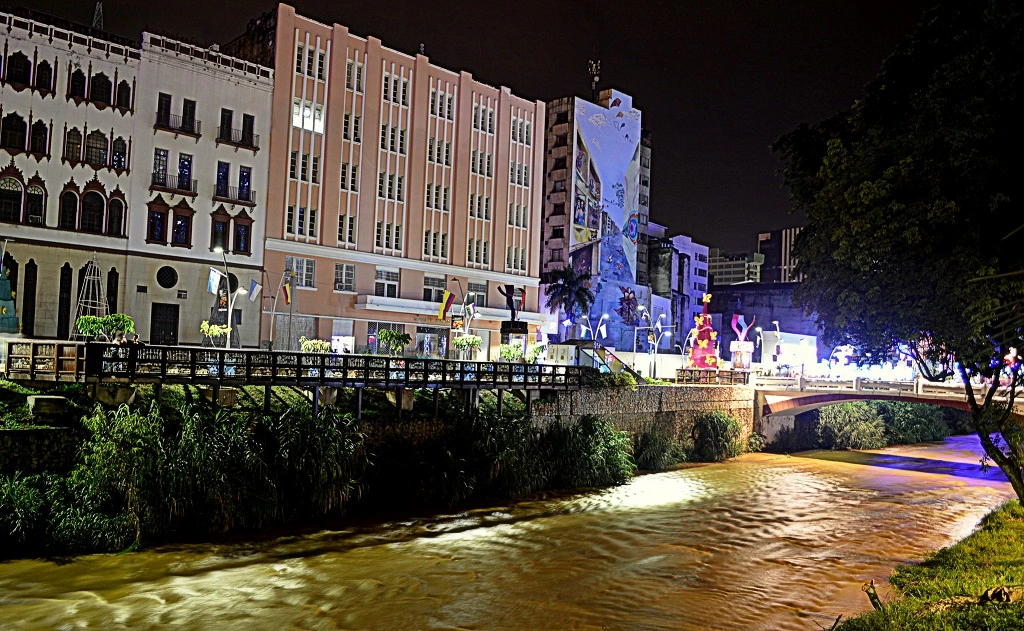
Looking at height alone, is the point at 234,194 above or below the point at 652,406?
above

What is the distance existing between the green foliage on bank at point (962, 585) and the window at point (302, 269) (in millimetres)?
37994

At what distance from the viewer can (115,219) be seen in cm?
4366

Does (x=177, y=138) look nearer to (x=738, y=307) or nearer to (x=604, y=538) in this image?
(x=604, y=538)

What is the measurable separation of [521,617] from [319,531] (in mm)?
8439


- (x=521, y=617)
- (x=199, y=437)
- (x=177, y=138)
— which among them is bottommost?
(x=521, y=617)

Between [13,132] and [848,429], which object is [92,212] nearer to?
[13,132]

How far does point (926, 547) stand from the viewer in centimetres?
2577

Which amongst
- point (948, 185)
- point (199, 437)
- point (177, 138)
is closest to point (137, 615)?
point (199, 437)

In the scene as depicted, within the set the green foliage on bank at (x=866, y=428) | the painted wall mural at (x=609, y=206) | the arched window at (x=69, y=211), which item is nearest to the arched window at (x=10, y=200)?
the arched window at (x=69, y=211)

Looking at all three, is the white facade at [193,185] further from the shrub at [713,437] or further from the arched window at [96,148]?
the shrub at [713,437]

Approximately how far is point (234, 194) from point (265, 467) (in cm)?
2755

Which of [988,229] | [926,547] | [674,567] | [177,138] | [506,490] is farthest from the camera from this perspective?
[177,138]

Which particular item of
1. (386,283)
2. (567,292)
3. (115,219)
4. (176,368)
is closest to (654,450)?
(386,283)

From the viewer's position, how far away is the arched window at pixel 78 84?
42156 mm
